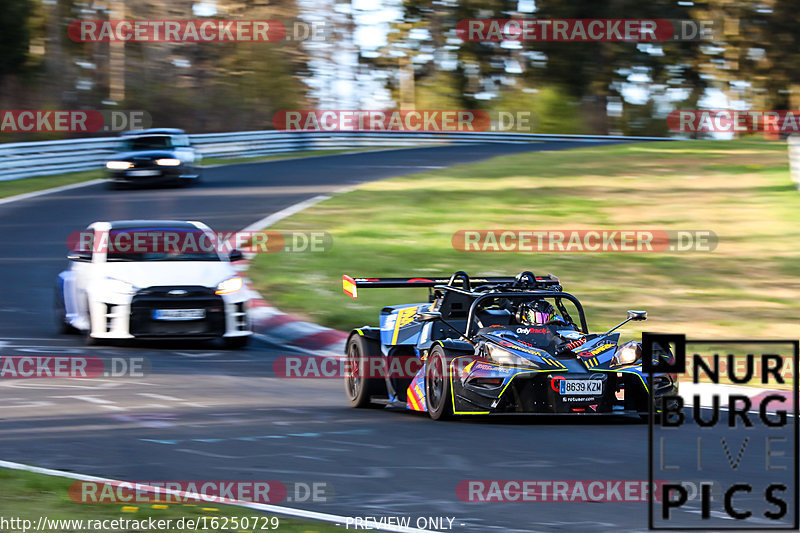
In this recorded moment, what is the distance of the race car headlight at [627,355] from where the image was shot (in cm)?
1045

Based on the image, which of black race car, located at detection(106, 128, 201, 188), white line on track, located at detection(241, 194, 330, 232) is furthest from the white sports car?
black race car, located at detection(106, 128, 201, 188)

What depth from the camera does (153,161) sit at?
97.4 feet

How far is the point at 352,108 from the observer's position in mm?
56094

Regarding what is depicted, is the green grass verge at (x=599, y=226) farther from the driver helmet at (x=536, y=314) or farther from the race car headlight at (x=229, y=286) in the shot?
the driver helmet at (x=536, y=314)

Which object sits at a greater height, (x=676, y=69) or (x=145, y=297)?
(x=676, y=69)

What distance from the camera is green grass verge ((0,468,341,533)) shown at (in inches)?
267

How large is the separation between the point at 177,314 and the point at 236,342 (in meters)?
0.82

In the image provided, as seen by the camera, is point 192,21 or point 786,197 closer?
point 786,197

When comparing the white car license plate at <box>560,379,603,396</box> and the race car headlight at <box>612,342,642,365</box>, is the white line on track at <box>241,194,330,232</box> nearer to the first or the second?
the race car headlight at <box>612,342,642,365</box>

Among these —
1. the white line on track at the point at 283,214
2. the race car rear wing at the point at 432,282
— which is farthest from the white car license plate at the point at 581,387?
the white line on track at the point at 283,214

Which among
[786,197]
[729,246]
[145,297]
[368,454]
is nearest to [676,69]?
[786,197]

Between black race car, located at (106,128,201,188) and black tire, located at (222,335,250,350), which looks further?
black race car, located at (106,128,201,188)

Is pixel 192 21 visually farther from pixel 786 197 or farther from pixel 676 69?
pixel 786 197

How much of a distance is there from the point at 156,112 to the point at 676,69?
991 inches
